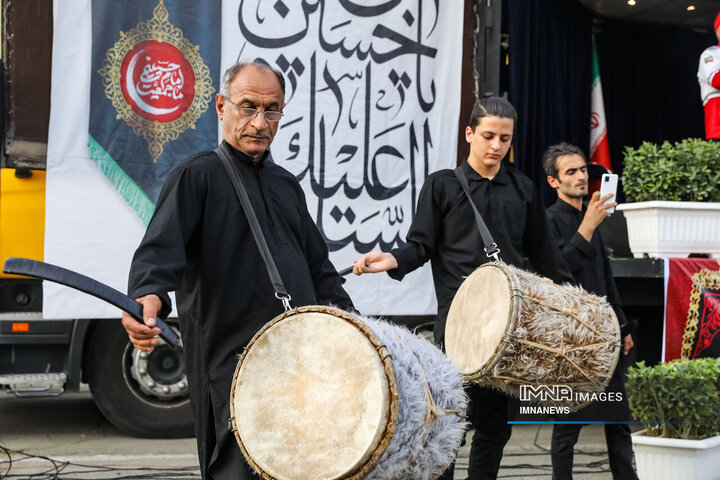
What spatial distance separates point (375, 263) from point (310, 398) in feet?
4.37

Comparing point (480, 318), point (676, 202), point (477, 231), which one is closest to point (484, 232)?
point (477, 231)

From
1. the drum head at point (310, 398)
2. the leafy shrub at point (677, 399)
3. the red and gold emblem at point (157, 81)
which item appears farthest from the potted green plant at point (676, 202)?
the drum head at point (310, 398)

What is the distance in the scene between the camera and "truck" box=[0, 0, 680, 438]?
5.05 m

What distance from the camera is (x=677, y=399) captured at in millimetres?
4723

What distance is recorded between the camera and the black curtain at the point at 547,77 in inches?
280

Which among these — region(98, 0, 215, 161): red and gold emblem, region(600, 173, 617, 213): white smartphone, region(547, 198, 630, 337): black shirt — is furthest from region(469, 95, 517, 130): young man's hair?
region(98, 0, 215, 161): red and gold emblem

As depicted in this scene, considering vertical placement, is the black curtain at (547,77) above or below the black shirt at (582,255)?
above

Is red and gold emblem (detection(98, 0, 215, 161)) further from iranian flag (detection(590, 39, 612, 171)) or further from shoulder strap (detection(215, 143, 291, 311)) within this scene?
iranian flag (detection(590, 39, 612, 171))

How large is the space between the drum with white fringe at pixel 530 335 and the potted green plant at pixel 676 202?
222 cm

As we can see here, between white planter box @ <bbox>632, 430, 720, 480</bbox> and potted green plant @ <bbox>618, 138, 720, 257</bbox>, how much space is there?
140 centimetres

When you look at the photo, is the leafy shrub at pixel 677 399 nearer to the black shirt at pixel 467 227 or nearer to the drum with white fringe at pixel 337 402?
the black shirt at pixel 467 227

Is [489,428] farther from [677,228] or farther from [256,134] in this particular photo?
[677,228]

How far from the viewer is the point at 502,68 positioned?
287 inches

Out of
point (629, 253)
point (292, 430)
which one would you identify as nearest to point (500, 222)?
point (292, 430)
